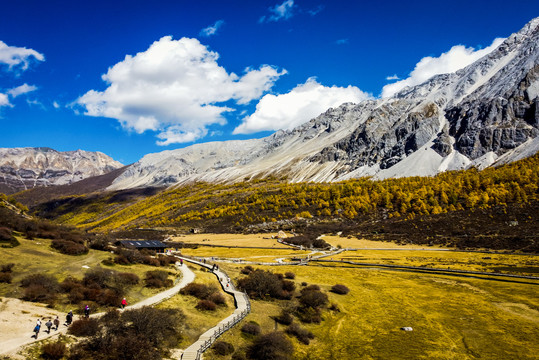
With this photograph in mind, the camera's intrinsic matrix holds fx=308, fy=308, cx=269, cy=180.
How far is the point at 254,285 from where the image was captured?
3991cm

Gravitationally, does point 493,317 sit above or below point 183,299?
below

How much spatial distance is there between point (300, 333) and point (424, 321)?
45.4ft

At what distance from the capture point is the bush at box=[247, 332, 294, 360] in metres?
23.0

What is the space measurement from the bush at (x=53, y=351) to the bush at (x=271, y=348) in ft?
41.3

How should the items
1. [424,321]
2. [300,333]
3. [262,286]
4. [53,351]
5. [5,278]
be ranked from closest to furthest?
1. [53,351]
2. [5,278]
3. [300,333]
4. [424,321]
5. [262,286]

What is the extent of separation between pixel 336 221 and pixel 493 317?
10166 cm

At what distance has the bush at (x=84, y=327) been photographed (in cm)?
2120

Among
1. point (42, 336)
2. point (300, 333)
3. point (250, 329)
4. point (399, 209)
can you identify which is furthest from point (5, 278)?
point (399, 209)

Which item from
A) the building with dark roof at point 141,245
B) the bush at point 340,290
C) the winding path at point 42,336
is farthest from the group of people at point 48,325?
the building with dark roof at point 141,245

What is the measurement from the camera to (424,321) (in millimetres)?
32094

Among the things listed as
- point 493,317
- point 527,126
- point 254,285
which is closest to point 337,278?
point 254,285

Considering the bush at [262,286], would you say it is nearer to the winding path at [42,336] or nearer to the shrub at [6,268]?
the winding path at [42,336]

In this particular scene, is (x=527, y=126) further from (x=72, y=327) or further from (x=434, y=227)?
(x=72, y=327)

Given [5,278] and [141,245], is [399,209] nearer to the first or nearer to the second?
[141,245]
